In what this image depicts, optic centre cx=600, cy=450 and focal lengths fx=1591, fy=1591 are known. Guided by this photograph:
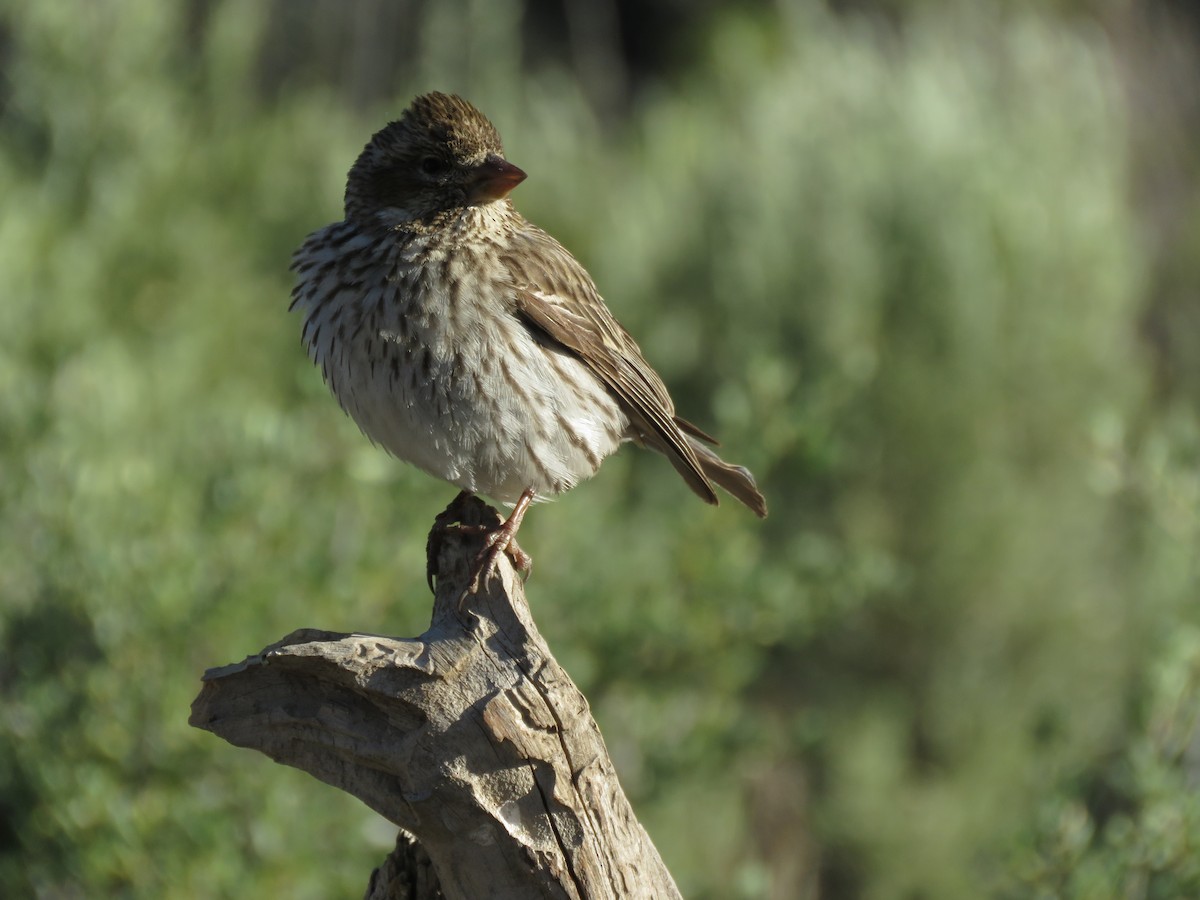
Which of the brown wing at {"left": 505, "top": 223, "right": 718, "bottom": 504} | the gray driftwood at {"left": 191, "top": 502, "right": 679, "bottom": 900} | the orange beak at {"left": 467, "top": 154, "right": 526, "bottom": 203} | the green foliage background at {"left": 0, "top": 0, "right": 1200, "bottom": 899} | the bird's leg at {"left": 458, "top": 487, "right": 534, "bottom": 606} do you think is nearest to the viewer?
the gray driftwood at {"left": 191, "top": 502, "right": 679, "bottom": 900}

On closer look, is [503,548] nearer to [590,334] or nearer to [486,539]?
[486,539]

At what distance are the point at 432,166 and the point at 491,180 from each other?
0.16 metres

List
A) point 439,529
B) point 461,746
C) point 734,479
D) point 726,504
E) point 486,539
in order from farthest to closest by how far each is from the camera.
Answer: point 726,504 → point 734,479 → point 439,529 → point 486,539 → point 461,746

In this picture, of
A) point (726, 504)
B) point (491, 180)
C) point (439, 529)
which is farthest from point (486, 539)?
point (726, 504)

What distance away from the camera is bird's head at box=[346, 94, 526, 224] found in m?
3.71

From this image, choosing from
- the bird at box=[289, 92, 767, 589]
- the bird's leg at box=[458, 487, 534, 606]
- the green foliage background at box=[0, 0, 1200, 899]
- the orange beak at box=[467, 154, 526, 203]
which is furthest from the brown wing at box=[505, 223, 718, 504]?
the green foliage background at box=[0, 0, 1200, 899]

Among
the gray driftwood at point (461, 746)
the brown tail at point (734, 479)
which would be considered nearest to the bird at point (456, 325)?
the brown tail at point (734, 479)

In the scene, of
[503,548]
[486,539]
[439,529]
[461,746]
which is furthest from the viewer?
[439,529]

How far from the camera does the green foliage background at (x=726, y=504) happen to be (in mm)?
4402

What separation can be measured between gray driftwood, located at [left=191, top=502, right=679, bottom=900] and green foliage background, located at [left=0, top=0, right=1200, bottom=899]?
4.37 ft

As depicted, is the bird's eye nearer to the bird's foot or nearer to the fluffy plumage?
the fluffy plumage

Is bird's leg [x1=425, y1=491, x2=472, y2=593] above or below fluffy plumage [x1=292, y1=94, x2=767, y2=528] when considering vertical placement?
below

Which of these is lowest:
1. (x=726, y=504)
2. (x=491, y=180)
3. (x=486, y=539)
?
(x=726, y=504)

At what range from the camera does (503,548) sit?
10.6ft
